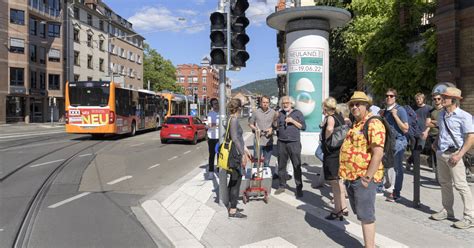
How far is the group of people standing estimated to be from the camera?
13.5 ft

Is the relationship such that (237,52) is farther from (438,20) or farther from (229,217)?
(438,20)

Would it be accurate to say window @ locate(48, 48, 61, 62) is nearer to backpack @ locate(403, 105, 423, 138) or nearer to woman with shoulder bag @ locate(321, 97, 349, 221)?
backpack @ locate(403, 105, 423, 138)

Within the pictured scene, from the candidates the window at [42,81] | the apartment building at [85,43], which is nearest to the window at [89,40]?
the apartment building at [85,43]

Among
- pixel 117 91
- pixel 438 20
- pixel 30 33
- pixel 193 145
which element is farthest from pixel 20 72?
pixel 438 20

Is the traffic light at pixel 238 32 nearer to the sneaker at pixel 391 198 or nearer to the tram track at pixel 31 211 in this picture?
the sneaker at pixel 391 198

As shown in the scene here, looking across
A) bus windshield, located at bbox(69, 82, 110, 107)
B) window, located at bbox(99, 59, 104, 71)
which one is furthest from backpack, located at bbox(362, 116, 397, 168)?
window, located at bbox(99, 59, 104, 71)

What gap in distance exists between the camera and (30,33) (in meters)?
43.6

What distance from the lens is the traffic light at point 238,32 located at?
6645 mm

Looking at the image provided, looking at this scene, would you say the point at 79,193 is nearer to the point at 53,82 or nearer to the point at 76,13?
the point at 53,82

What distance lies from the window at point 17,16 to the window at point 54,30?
13.8 ft

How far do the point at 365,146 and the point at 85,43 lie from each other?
53775 mm

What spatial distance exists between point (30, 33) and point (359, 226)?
46.1m

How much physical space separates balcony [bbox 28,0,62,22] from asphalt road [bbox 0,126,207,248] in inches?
1365

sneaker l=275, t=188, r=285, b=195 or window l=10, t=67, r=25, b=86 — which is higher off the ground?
window l=10, t=67, r=25, b=86
